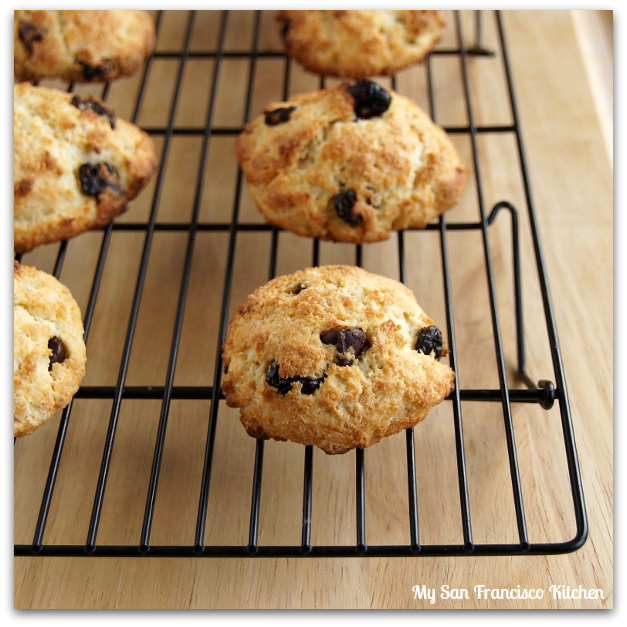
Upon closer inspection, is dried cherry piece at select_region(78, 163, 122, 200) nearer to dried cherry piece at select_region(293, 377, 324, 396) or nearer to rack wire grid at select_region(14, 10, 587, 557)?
rack wire grid at select_region(14, 10, 587, 557)

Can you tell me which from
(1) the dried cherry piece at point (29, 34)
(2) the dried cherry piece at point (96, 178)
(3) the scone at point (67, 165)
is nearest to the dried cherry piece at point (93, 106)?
(3) the scone at point (67, 165)

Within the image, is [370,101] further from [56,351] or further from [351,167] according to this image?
[56,351]

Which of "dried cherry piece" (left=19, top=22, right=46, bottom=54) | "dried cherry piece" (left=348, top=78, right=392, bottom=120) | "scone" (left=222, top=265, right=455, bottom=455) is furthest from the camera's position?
"dried cherry piece" (left=19, top=22, right=46, bottom=54)

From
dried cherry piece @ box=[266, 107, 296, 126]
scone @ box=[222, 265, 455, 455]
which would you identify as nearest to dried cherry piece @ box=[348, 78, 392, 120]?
dried cherry piece @ box=[266, 107, 296, 126]

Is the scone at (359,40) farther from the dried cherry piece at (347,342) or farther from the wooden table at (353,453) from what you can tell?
the dried cherry piece at (347,342)

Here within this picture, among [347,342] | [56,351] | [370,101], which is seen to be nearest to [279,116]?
[370,101]
